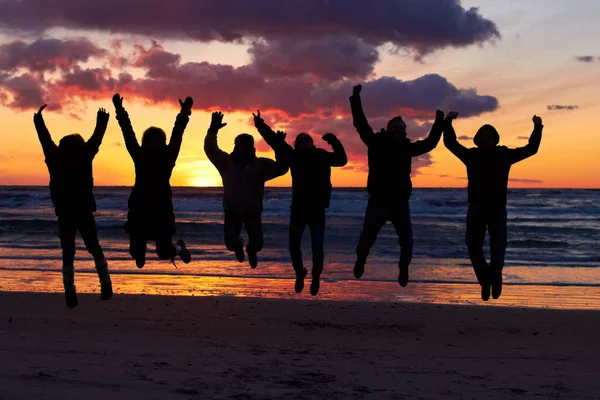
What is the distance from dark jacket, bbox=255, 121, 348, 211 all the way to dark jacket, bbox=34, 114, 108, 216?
2.36 m

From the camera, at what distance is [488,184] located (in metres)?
9.89

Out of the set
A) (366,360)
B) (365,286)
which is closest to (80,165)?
(366,360)

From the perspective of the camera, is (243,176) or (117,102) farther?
(243,176)

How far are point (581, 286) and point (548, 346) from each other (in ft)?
27.0

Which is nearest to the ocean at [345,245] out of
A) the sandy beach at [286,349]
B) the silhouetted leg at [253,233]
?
the sandy beach at [286,349]

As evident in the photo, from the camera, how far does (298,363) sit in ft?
30.4

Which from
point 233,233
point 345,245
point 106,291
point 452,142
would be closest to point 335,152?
point 452,142

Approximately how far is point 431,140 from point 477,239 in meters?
1.48

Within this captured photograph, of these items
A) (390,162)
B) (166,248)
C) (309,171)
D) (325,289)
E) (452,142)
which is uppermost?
(452,142)

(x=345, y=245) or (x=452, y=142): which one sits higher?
(x=452, y=142)

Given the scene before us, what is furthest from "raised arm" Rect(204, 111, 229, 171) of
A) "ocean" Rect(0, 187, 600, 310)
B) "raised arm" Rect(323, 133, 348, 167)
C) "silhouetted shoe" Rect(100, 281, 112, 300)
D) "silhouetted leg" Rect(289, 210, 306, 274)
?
"ocean" Rect(0, 187, 600, 310)

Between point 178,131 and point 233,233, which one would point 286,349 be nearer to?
point 233,233

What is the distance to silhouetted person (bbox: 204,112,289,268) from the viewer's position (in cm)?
1095

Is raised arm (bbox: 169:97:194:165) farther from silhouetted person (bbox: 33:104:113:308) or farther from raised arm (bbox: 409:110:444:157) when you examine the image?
raised arm (bbox: 409:110:444:157)
